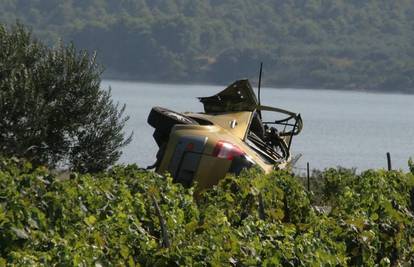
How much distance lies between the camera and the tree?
30.3 metres

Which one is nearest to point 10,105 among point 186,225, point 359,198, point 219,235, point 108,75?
point 359,198

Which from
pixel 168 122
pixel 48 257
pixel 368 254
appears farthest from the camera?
pixel 168 122

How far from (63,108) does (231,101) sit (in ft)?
25.5

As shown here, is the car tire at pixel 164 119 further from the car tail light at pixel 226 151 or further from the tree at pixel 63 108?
the tree at pixel 63 108

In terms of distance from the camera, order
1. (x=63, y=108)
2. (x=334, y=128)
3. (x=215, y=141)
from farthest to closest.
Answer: (x=334, y=128) < (x=63, y=108) < (x=215, y=141)

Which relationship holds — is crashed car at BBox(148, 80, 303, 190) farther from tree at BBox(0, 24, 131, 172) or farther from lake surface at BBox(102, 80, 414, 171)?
lake surface at BBox(102, 80, 414, 171)

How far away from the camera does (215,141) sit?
846 inches

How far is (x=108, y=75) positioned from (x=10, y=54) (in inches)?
6031

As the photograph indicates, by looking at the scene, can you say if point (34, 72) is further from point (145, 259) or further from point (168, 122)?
point (145, 259)

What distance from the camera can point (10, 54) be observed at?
30.5m

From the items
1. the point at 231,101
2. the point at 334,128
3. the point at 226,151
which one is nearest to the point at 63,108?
the point at 231,101

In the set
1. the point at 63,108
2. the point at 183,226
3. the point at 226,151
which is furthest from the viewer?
the point at 63,108

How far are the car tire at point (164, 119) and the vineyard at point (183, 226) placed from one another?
4642 millimetres

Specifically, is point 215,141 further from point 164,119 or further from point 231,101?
point 231,101
